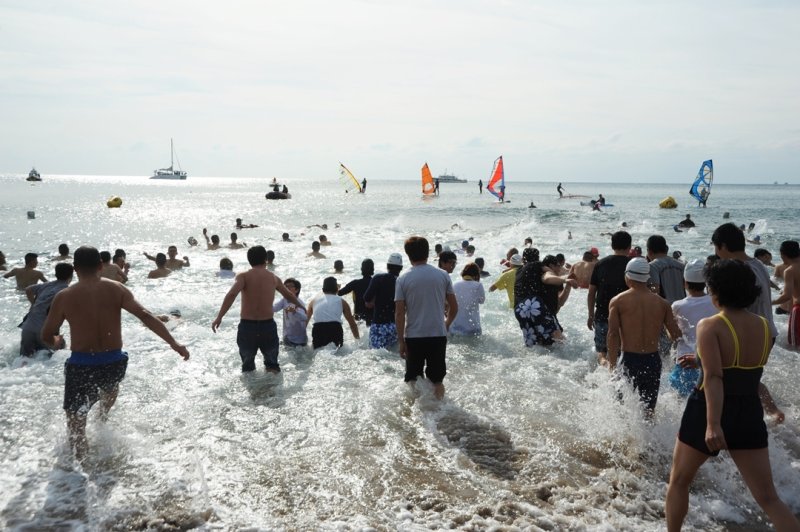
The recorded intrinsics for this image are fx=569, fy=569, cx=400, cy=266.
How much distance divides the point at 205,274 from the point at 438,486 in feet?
45.4

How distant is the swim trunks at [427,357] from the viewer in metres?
5.76

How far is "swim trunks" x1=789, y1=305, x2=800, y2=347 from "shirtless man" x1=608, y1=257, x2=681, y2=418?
13.8ft

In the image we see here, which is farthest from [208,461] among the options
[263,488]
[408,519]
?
[408,519]

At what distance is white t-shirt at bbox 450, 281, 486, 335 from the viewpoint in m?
8.52

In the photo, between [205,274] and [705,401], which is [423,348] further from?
[205,274]

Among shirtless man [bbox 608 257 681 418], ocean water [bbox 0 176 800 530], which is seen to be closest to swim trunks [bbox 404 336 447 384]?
ocean water [bbox 0 176 800 530]

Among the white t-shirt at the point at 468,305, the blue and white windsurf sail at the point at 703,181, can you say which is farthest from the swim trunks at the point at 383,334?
the blue and white windsurf sail at the point at 703,181

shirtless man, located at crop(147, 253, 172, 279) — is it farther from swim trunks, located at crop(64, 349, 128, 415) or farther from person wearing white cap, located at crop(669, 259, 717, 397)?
person wearing white cap, located at crop(669, 259, 717, 397)

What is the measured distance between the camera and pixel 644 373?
4.92m

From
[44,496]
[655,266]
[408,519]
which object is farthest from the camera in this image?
[655,266]

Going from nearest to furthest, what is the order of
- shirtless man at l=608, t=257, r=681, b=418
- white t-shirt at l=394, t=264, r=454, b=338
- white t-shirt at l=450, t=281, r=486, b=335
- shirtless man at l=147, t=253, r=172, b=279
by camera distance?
shirtless man at l=608, t=257, r=681, b=418 < white t-shirt at l=394, t=264, r=454, b=338 < white t-shirt at l=450, t=281, r=486, b=335 < shirtless man at l=147, t=253, r=172, b=279

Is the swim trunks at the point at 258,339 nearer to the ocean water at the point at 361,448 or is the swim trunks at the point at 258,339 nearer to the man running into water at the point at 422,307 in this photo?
the ocean water at the point at 361,448

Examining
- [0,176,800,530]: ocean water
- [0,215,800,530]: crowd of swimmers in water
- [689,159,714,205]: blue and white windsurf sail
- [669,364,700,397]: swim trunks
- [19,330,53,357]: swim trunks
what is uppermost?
[689,159,714,205]: blue and white windsurf sail

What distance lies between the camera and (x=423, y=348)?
19.0 feet
